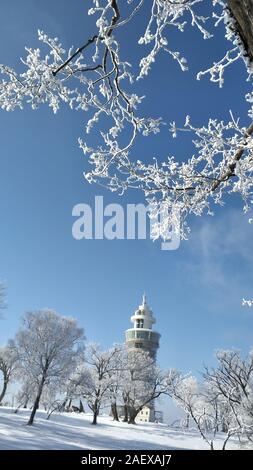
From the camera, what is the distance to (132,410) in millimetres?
50250

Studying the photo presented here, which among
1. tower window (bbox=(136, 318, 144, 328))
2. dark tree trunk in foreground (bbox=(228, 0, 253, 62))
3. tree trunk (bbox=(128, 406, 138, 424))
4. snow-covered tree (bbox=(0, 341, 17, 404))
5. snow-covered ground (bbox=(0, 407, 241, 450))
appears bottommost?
tree trunk (bbox=(128, 406, 138, 424))

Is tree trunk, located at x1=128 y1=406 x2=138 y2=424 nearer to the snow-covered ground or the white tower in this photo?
the snow-covered ground

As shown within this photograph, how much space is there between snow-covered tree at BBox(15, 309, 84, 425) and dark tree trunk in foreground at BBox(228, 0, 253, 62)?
34.1m

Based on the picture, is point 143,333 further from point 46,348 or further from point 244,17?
point 244,17

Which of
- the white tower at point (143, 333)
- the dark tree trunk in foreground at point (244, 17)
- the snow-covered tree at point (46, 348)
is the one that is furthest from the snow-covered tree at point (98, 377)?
the dark tree trunk in foreground at point (244, 17)

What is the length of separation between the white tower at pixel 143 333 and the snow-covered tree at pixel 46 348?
4033cm

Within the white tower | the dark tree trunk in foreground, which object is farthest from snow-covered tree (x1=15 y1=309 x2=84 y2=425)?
the white tower

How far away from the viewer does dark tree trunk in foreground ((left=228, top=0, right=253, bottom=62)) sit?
6.93 feet

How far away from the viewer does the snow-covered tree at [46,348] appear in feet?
112

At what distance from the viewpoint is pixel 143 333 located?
79.3m

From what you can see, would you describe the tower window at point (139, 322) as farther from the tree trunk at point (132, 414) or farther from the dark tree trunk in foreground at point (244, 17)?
the dark tree trunk in foreground at point (244, 17)

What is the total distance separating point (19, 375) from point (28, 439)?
11.6m
